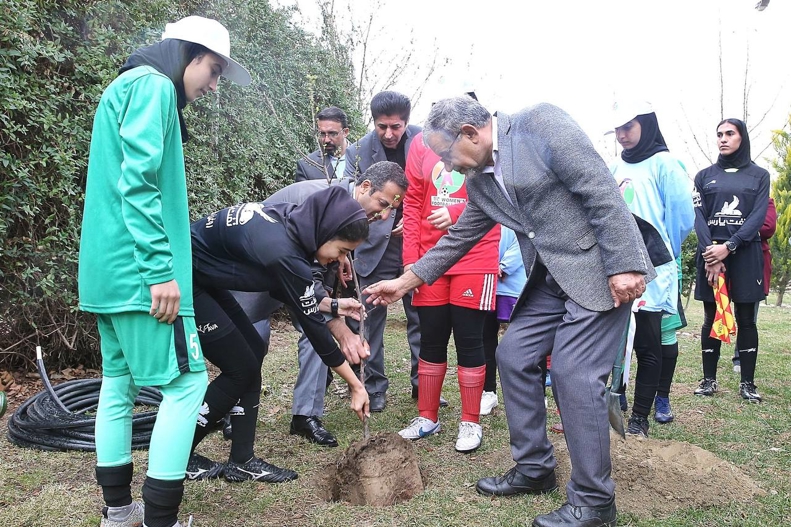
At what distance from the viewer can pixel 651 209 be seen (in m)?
4.31

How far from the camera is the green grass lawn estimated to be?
117 inches

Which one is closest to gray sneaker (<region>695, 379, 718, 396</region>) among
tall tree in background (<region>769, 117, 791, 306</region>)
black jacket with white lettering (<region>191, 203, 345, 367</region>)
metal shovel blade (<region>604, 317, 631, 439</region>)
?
metal shovel blade (<region>604, 317, 631, 439</region>)

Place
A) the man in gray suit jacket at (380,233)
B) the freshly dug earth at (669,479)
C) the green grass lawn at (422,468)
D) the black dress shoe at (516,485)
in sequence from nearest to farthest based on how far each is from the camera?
the green grass lawn at (422,468) < the freshly dug earth at (669,479) < the black dress shoe at (516,485) < the man in gray suit jacket at (380,233)

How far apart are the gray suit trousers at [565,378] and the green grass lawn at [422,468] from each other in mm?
261

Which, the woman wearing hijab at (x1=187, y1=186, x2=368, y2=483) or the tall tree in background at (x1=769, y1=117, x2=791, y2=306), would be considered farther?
the tall tree in background at (x1=769, y1=117, x2=791, y2=306)

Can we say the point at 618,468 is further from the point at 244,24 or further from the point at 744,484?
the point at 244,24

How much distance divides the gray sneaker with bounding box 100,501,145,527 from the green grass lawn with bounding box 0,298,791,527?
27 cm

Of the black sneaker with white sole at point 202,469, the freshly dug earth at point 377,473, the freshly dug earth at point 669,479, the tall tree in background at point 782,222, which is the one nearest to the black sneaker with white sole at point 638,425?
the freshly dug earth at point 669,479

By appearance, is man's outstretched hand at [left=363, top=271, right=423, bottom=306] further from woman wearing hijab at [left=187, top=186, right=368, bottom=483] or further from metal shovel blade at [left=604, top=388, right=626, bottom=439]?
metal shovel blade at [left=604, top=388, right=626, bottom=439]

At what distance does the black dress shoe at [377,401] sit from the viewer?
4863 mm

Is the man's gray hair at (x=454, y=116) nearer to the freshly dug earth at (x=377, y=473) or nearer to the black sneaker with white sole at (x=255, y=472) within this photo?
the freshly dug earth at (x=377, y=473)

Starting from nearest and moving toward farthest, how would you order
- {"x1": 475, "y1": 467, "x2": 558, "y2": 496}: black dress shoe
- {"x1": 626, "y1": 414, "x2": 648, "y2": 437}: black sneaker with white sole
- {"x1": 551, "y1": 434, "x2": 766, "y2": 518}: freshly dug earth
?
{"x1": 551, "y1": 434, "x2": 766, "y2": 518}: freshly dug earth, {"x1": 475, "y1": 467, "x2": 558, "y2": 496}: black dress shoe, {"x1": 626, "y1": 414, "x2": 648, "y2": 437}: black sneaker with white sole

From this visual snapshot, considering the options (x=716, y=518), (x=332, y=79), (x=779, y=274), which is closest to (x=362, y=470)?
(x=716, y=518)

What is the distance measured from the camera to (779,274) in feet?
54.1
